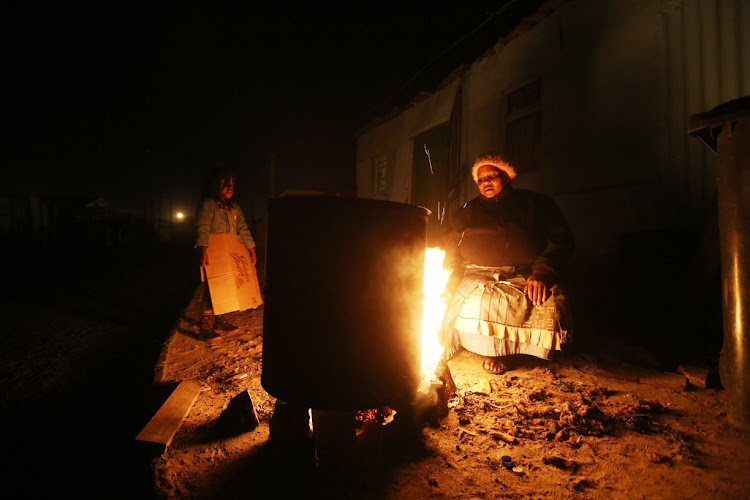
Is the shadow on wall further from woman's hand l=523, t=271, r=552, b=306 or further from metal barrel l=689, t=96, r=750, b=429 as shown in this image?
metal barrel l=689, t=96, r=750, b=429

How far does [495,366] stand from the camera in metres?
3.38

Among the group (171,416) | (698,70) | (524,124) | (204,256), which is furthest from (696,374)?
(204,256)

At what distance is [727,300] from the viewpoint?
2219mm

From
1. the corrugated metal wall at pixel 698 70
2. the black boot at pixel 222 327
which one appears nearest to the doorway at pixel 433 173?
the corrugated metal wall at pixel 698 70

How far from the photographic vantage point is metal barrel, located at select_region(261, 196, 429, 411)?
74.7 inches

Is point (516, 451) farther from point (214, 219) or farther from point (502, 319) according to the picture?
point (214, 219)

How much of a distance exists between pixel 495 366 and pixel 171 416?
2.55 metres

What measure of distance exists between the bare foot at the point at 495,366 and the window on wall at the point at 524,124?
11.8 feet

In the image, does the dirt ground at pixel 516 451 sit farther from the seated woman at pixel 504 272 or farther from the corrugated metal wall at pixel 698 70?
the corrugated metal wall at pixel 698 70

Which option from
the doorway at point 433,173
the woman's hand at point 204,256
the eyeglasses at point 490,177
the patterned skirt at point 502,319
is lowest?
the patterned skirt at point 502,319

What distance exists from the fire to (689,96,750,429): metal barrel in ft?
5.77

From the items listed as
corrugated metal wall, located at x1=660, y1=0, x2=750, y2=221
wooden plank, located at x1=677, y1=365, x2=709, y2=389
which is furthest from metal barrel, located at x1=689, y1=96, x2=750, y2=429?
corrugated metal wall, located at x1=660, y1=0, x2=750, y2=221

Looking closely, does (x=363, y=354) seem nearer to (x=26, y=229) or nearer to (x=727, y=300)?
(x=727, y=300)

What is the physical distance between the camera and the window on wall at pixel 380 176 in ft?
36.4
